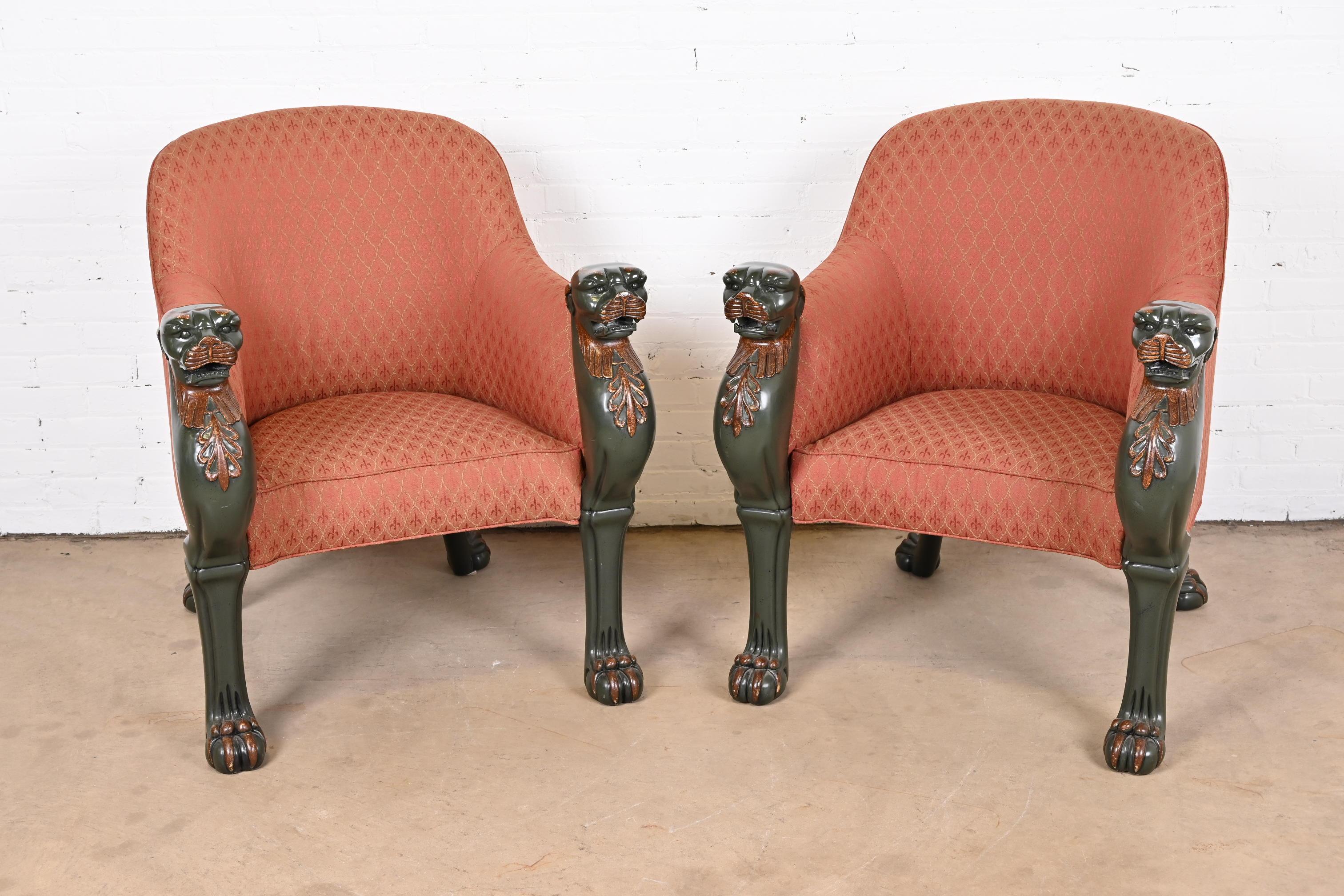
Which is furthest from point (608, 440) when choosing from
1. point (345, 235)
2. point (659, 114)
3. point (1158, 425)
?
point (659, 114)

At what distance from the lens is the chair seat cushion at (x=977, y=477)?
2.00 m

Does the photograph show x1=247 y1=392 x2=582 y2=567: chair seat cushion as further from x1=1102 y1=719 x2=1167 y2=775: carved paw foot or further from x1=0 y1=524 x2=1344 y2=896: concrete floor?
x1=1102 y1=719 x2=1167 y2=775: carved paw foot

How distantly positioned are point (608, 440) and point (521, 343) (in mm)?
291

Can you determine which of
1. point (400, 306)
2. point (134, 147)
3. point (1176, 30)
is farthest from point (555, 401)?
point (1176, 30)

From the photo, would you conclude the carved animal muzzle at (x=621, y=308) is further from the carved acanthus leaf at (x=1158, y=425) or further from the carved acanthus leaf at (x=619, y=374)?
the carved acanthus leaf at (x=1158, y=425)

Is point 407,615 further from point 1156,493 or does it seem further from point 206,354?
point 1156,493

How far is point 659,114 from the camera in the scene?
289cm

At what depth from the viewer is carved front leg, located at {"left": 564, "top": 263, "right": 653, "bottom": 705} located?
2051mm

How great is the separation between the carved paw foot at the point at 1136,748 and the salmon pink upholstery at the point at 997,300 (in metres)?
0.28

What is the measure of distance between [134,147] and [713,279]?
4.40 feet

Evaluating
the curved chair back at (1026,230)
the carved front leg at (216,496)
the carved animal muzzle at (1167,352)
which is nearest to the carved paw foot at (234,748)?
the carved front leg at (216,496)

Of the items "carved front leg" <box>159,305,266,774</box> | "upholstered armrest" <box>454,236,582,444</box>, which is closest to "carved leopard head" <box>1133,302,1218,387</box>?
"upholstered armrest" <box>454,236,582,444</box>

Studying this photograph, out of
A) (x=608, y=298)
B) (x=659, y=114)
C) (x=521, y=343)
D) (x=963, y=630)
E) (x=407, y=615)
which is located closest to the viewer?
(x=608, y=298)

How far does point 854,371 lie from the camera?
225 cm
